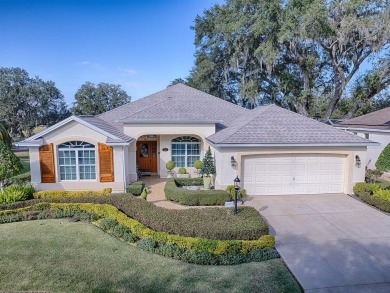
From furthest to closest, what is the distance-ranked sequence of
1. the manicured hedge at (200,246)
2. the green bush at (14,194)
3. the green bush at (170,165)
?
the green bush at (170,165), the green bush at (14,194), the manicured hedge at (200,246)

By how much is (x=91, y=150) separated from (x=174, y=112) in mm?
5731

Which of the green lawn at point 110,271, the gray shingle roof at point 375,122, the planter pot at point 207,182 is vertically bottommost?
the green lawn at point 110,271

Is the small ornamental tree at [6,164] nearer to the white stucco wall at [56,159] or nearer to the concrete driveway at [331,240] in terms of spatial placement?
the white stucco wall at [56,159]

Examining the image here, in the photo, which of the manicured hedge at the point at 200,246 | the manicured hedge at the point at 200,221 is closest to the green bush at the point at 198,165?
the manicured hedge at the point at 200,221

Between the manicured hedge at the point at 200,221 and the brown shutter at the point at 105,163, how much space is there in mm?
3284

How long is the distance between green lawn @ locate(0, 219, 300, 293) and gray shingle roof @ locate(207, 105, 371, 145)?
6542 millimetres

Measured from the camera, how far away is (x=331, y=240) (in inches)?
317

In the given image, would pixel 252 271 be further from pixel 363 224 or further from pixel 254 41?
pixel 254 41

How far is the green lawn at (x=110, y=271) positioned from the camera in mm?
5934

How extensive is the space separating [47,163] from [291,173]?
40.4 ft

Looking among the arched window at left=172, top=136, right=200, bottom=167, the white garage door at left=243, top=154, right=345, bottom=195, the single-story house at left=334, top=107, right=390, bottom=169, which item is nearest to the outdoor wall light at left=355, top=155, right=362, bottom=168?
the white garage door at left=243, top=154, right=345, bottom=195

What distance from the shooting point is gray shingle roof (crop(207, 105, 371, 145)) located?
12430 mm

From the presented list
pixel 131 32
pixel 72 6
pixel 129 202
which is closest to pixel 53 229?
pixel 129 202

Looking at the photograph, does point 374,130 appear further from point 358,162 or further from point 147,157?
point 147,157
